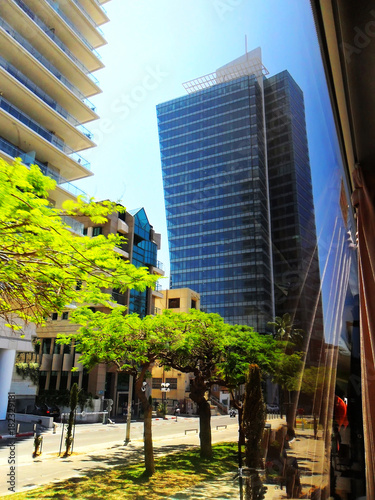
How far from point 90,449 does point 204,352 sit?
2.67 m

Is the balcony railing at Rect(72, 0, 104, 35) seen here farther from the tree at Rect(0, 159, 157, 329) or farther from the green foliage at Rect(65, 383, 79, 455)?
the green foliage at Rect(65, 383, 79, 455)

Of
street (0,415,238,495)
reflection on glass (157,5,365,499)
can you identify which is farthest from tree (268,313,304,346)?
street (0,415,238,495)

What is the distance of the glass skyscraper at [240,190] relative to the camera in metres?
1.15

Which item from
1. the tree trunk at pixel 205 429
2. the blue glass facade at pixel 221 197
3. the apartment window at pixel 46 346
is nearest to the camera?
the blue glass facade at pixel 221 197

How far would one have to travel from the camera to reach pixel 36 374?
35.5 feet

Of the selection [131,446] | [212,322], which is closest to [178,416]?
[131,446]

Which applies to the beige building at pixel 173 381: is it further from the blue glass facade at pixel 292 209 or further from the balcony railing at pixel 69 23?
the balcony railing at pixel 69 23

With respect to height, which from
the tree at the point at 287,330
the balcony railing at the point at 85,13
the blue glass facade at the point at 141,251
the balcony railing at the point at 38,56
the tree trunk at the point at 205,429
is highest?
the balcony railing at the point at 85,13

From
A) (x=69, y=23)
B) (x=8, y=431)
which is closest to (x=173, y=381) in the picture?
(x=8, y=431)

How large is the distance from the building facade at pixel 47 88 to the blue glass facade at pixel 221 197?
2900 mm

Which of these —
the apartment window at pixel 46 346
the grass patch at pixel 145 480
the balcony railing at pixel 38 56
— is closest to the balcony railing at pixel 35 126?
the balcony railing at pixel 38 56

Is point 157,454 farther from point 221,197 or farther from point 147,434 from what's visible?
point 221,197

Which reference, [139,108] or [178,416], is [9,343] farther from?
[139,108]

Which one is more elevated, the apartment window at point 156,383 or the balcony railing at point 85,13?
the balcony railing at point 85,13
